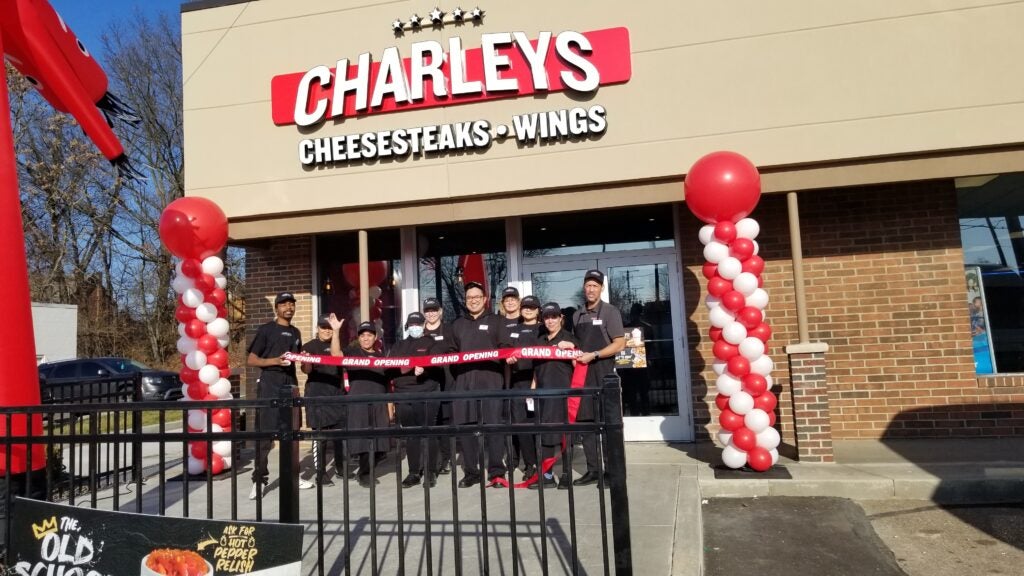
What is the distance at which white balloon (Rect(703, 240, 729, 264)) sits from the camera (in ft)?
19.5

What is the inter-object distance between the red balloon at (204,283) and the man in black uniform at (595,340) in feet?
13.2

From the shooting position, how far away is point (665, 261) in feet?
26.5

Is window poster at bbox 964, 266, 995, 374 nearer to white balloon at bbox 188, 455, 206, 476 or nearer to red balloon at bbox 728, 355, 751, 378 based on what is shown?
red balloon at bbox 728, 355, 751, 378

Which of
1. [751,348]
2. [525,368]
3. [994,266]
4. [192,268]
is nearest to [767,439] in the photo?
[751,348]

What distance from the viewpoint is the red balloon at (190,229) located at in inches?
275

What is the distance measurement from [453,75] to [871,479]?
238 inches

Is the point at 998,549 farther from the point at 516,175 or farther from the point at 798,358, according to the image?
the point at 516,175

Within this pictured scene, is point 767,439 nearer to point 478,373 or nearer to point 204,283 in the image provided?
point 478,373

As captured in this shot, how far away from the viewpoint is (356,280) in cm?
911

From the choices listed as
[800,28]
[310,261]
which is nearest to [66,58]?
[310,261]

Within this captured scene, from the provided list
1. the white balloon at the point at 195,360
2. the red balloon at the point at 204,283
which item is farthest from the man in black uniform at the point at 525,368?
the red balloon at the point at 204,283

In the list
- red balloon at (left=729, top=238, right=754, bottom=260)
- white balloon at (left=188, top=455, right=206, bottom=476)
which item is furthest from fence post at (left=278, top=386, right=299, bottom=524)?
white balloon at (left=188, top=455, right=206, bottom=476)

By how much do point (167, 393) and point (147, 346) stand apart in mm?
18108

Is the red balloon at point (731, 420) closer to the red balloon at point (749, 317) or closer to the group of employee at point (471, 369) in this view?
the red balloon at point (749, 317)
